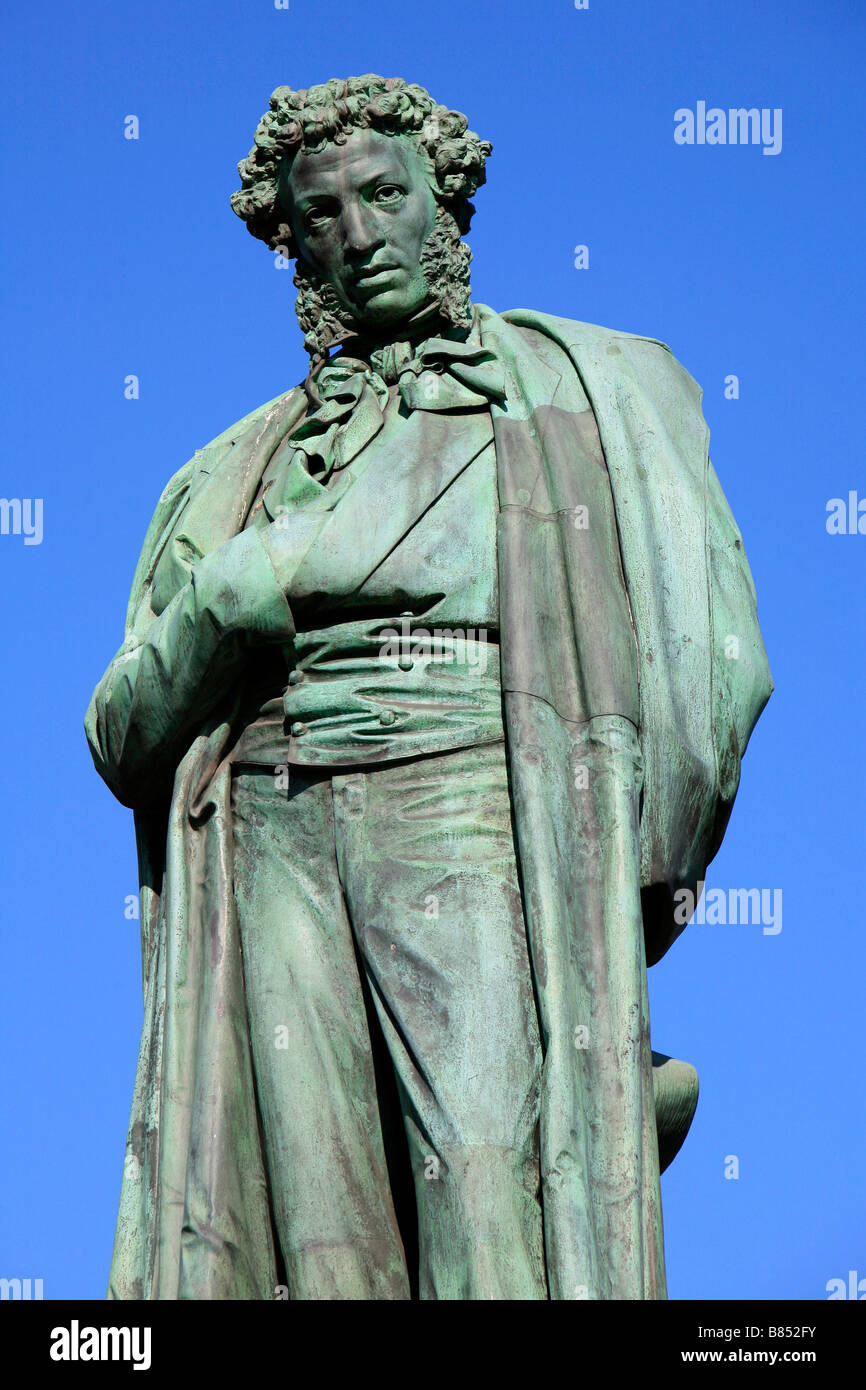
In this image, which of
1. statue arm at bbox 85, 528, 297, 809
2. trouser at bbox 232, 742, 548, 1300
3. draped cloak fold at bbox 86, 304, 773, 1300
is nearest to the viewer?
trouser at bbox 232, 742, 548, 1300

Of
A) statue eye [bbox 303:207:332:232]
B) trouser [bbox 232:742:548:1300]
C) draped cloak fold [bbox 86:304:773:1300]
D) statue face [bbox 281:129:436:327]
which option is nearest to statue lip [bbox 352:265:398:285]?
statue face [bbox 281:129:436:327]

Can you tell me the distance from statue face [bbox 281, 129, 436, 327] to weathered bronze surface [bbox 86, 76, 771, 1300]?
16 millimetres

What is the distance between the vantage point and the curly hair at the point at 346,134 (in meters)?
12.6

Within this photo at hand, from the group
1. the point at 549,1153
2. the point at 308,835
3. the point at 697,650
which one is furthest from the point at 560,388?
the point at 549,1153

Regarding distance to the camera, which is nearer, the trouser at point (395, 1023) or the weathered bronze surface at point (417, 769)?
the trouser at point (395, 1023)

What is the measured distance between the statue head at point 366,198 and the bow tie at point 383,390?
141 mm

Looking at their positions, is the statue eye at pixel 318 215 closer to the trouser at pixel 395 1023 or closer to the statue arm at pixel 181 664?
the statue arm at pixel 181 664

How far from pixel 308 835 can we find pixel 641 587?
1.64 m

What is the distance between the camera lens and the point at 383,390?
12.8 meters

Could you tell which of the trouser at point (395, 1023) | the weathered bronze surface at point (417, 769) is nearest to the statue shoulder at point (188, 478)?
the weathered bronze surface at point (417, 769)

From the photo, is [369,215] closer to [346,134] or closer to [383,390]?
[346,134]

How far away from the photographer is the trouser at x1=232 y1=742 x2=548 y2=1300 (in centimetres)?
1122

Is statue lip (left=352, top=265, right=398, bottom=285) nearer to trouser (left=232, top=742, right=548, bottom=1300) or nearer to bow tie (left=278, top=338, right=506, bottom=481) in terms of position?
bow tie (left=278, top=338, right=506, bottom=481)

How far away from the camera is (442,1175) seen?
443 inches
